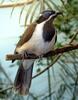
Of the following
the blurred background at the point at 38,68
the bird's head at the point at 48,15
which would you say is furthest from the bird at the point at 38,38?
the blurred background at the point at 38,68

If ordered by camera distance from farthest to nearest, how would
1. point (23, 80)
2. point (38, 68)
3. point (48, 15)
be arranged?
point (38, 68)
point (23, 80)
point (48, 15)

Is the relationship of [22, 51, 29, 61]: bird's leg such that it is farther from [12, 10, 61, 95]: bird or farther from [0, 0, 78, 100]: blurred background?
[0, 0, 78, 100]: blurred background

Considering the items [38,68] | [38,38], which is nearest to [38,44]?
[38,38]

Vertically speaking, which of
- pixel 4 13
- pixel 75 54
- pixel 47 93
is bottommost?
pixel 47 93

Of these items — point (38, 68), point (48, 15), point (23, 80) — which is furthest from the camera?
point (38, 68)

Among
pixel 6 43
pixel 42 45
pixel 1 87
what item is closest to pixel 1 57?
pixel 6 43

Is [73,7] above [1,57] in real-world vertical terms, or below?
above

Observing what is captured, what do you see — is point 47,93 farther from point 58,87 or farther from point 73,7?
point 73,7

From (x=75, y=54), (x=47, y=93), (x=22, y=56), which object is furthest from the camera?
(x=47, y=93)

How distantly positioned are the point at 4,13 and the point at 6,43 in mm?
194

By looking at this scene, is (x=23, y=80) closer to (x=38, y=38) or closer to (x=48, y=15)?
(x=38, y=38)

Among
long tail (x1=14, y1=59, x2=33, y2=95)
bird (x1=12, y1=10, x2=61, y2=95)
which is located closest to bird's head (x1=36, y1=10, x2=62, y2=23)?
bird (x1=12, y1=10, x2=61, y2=95)

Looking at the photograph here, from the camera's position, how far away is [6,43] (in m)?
2.55

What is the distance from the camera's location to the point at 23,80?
5.26ft
